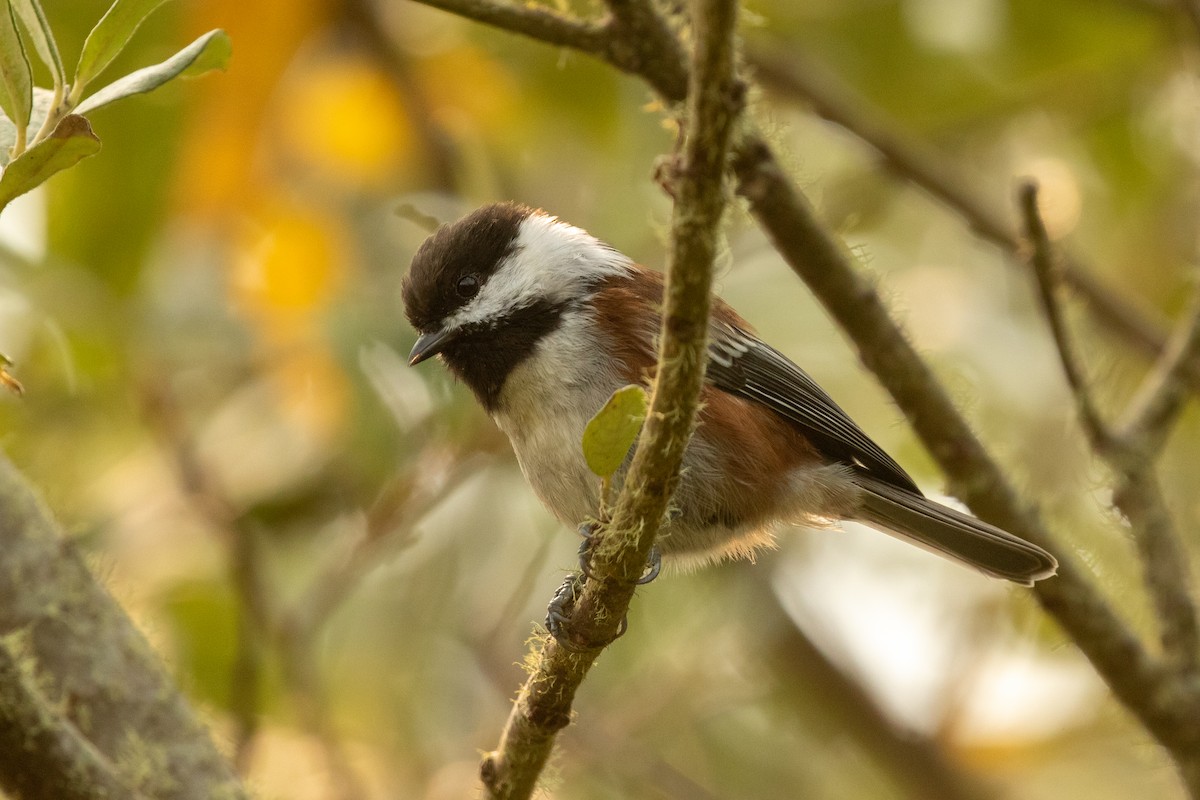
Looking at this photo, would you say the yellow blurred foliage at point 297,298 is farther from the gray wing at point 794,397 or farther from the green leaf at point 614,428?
the green leaf at point 614,428

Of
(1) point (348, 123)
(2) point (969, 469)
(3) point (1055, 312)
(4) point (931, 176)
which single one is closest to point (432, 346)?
(2) point (969, 469)

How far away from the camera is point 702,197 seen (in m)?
1.53

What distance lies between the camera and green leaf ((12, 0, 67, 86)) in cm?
152

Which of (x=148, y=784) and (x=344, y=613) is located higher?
(x=148, y=784)

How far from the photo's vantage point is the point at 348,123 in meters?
4.75

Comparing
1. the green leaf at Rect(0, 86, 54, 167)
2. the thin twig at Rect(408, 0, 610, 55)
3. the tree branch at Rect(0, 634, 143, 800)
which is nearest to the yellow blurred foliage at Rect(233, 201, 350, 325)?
the thin twig at Rect(408, 0, 610, 55)

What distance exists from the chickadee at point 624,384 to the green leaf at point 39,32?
4.60 feet

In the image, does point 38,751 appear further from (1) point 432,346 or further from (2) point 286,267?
(2) point 286,267

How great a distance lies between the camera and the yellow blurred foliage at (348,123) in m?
4.79

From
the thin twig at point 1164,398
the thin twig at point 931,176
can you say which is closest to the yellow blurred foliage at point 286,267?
the thin twig at point 931,176

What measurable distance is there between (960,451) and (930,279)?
2.38 meters

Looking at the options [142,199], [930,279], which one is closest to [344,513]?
[142,199]

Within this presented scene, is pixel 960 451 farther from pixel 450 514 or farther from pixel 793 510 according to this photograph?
pixel 450 514

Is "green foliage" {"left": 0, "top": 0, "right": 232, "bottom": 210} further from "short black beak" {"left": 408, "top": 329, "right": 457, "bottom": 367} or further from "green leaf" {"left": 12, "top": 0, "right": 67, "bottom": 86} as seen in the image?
"short black beak" {"left": 408, "top": 329, "right": 457, "bottom": 367}
